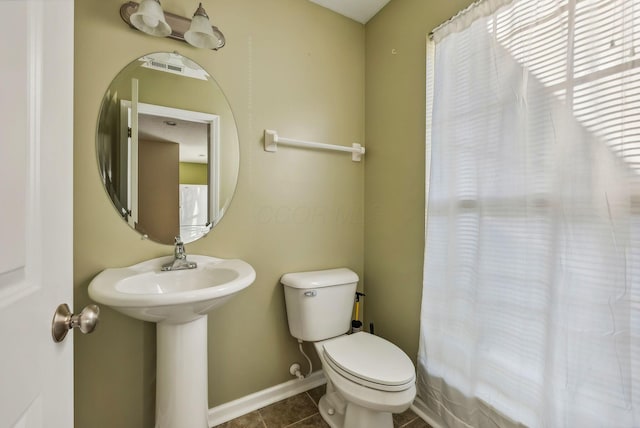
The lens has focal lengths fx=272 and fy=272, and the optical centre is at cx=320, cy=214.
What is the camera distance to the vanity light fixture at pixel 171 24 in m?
1.13

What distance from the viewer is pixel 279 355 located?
162 cm

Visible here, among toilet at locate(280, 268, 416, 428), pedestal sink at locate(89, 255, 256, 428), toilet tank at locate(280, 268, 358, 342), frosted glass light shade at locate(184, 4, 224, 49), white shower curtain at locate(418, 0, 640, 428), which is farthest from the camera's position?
toilet tank at locate(280, 268, 358, 342)

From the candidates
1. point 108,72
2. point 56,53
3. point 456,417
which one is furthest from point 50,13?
point 456,417

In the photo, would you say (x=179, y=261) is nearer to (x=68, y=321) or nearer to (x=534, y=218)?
(x=68, y=321)

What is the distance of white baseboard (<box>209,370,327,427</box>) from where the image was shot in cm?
143

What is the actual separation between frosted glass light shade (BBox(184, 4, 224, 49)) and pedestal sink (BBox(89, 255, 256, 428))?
1.05 m

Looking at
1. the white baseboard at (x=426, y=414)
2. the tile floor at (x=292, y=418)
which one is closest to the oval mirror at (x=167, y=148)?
the tile floor at (x=292, y=418)

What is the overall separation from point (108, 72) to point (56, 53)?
94 centimetres

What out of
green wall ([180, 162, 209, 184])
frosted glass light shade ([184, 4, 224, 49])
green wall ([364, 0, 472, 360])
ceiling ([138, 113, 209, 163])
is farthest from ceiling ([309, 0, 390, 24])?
green wall ([180, 162, 209, 184])

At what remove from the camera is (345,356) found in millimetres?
1249

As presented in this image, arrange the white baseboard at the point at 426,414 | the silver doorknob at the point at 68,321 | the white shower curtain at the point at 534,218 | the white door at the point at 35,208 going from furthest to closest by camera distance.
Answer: the white baseboard at the point at 426,414, the white shower curtain at the point at 534,218, the silver doorknob at the point at 68,321, the white door at the point at 35,208

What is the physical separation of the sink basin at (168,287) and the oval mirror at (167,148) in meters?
0.17

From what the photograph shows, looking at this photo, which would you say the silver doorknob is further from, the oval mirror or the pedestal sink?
the oval mirror

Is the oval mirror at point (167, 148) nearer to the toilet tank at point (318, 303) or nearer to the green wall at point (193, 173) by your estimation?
the green wall at point (193, 173)
